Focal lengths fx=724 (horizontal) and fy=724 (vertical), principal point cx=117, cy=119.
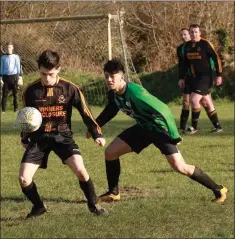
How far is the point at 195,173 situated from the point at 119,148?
0.85 meters

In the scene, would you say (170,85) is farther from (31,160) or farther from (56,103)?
(56,103)

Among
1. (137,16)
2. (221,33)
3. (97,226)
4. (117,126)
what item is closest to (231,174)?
(97,226)

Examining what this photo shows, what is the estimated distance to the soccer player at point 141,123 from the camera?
6.97 meters

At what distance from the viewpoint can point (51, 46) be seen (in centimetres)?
2325

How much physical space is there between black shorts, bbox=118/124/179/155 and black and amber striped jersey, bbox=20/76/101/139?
0.66 meters

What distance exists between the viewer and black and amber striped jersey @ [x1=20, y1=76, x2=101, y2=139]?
6.84 m

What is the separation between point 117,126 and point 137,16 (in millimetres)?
12801

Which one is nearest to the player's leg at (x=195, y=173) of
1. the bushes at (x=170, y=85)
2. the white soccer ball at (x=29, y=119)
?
the white soccer ball at (x=29, y=119)

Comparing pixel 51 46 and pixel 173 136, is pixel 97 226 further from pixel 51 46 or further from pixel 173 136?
pixel 51 46

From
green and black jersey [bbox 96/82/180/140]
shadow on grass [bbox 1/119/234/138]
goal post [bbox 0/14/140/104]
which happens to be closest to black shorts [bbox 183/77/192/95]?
shadow on grass [bbox 1/119/234/138]

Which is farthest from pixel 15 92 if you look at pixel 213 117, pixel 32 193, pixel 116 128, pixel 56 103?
pixel 56 103

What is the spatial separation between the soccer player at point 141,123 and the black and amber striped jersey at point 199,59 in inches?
215

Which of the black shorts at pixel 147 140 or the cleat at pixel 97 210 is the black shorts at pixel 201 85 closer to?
the black shorts at pixel 147 140

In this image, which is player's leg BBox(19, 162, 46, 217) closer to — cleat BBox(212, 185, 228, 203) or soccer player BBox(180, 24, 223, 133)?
cleat BBox(212, 185, 228, 203)
